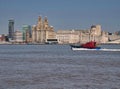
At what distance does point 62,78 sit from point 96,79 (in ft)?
9.99

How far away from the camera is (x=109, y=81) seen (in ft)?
128

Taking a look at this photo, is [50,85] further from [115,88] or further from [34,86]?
[115,88]

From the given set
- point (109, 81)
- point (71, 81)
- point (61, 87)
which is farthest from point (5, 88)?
point (109, 81)

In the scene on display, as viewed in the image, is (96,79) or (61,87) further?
(96,79)

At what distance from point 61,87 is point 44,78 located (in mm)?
6246

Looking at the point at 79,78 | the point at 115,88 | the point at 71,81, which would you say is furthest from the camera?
the point at 79,78

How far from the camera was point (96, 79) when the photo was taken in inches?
1599

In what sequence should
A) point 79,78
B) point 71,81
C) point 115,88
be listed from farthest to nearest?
point 79,78
point 71,81
point 115,88

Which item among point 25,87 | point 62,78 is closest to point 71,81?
point 62,78

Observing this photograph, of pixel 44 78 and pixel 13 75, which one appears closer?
pixel 44 78

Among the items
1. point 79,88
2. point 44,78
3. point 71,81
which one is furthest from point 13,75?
point 79,88

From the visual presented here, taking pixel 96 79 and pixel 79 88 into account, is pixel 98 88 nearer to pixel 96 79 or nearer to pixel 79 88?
pixel 79 88

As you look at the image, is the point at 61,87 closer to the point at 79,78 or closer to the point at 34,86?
the point at 34,86

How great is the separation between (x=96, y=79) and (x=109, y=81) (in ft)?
5.87
